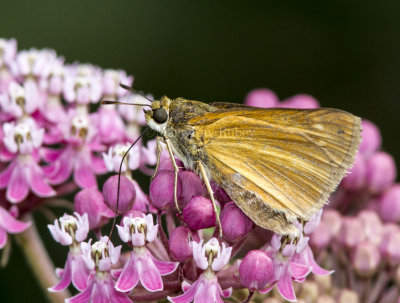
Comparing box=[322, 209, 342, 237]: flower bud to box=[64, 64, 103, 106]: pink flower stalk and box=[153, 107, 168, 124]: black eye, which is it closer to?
box=[153, 107, 168, 124]: black eye

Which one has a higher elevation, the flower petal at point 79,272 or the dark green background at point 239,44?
the dark green background at point 239,44

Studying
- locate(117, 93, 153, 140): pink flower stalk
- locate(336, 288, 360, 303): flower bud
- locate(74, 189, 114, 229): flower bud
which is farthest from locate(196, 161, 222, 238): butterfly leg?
locate(117, 93, 153, 140): pink flower stalk

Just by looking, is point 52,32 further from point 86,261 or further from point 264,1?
point 86,261

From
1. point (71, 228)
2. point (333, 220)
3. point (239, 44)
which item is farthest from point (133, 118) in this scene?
point (239, 44)

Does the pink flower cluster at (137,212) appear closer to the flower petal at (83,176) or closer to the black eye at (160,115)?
the flower petal at (83,176)

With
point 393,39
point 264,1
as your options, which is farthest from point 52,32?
point 393,39

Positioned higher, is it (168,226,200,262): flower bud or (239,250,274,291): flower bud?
(168,226,200,262): flower bud

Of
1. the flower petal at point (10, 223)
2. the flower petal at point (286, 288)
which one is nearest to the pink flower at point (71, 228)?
the flower petal at point (10, 223)
